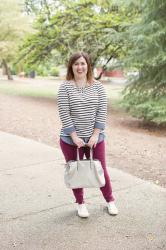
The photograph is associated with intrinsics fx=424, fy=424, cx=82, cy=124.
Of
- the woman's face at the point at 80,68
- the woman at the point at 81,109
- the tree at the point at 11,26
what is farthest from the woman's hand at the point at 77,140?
the tree at the point at 11,26

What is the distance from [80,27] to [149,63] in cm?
870

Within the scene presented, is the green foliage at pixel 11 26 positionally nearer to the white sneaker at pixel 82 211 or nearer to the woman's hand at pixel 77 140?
the white sneaker at pixel 82 211

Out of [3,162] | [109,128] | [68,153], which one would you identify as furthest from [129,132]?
[68,153]

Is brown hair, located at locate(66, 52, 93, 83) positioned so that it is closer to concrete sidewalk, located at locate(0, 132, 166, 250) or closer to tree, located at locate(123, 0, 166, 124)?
concrete sidewalk, located at locate(0, 132, 166, 250)

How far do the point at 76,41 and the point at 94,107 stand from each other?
15609 mm

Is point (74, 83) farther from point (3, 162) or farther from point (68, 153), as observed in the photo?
point (3, 162)

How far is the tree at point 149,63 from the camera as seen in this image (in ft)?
34.0

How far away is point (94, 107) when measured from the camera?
13.1 feet

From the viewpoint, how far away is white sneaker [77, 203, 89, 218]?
4.27m

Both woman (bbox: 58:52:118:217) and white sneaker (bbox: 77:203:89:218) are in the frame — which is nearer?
woman (bbox: 58:52:118:217)

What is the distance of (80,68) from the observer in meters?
4.04

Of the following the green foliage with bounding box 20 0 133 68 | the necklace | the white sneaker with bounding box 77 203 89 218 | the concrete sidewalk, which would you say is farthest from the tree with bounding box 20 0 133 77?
the white sneaker with bounding box 77 203 89 218

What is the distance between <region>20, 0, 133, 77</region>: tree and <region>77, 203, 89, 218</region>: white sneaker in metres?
13.6

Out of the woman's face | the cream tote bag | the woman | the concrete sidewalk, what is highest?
the woman's face
